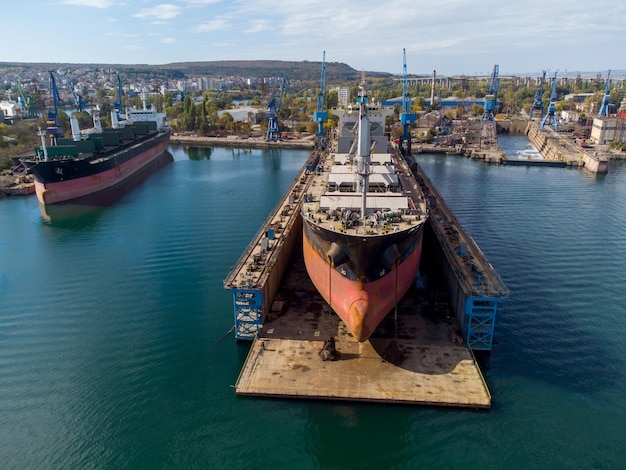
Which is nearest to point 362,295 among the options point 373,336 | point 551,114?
point 373,336

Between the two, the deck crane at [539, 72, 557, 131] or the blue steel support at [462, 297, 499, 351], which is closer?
the blue steel support at [462, 297, 499, 351]

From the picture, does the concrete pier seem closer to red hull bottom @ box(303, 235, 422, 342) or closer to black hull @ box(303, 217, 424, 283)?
red hull bottom @ box(303, 235, 422, 342)

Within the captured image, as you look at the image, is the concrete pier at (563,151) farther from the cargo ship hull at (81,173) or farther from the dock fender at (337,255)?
the cargo ship hull at (81,173)

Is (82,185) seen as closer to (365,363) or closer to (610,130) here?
(365,363)

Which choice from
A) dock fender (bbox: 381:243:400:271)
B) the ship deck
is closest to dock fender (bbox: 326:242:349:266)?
the ship deck

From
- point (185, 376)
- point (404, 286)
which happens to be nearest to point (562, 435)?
point (404, 286)

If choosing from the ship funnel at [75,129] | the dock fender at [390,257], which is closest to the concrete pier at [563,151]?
the dock fender at [390,257]
